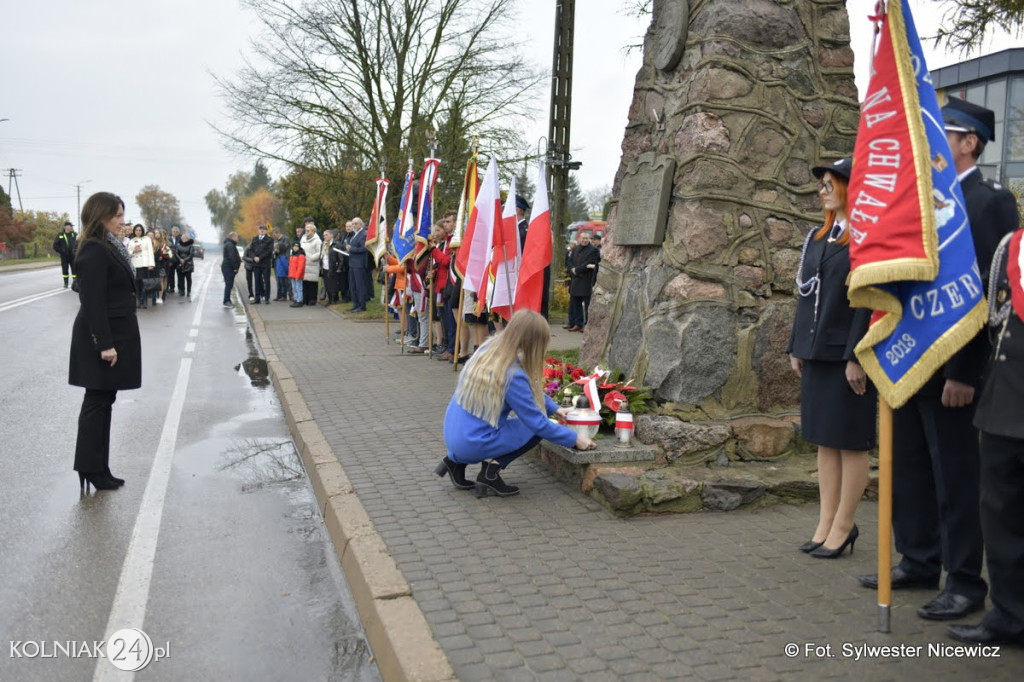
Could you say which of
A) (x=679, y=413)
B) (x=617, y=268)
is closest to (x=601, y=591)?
(x=679, y=413)

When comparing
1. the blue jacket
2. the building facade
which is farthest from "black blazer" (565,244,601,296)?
the building facade

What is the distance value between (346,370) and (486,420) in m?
6.31

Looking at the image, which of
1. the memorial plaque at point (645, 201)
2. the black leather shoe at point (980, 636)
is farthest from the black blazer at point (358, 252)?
the black leather shoe at point (980, 636)

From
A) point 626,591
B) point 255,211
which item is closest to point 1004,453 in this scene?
point 626,591

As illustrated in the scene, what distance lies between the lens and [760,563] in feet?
16.0

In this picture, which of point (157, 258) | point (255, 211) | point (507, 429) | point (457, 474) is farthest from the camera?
point (255, 211)

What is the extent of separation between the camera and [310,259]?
73.7ft

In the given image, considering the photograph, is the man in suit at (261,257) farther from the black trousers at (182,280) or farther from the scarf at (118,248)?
the scarf at (118,248)

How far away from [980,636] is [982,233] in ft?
5.62

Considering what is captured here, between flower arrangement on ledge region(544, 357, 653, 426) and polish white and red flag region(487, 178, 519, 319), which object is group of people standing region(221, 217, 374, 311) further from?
flower arrangement on ledge region(544, 357, 653, 426)

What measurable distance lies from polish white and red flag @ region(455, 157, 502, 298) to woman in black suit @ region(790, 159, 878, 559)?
18.1 feet

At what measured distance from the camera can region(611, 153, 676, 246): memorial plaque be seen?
6719mm

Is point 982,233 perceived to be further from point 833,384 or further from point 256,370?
point 256,370

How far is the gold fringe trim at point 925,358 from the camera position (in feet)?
12.3
